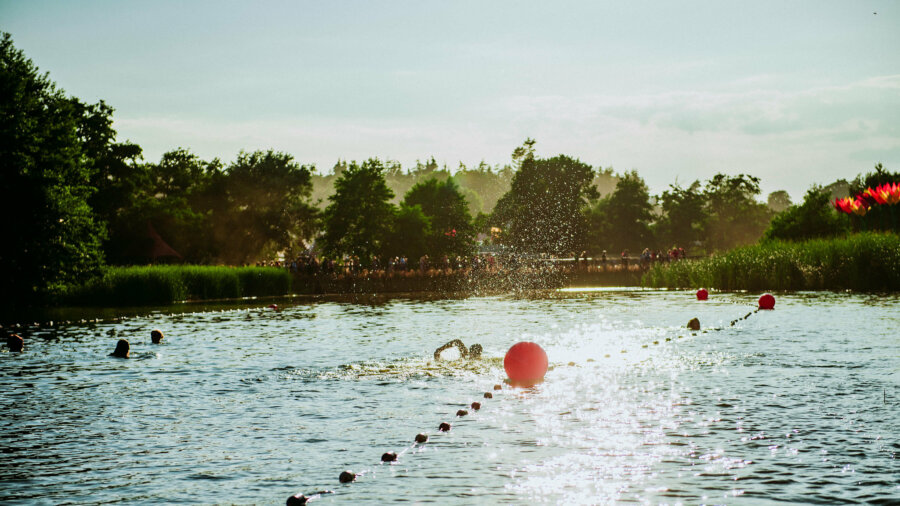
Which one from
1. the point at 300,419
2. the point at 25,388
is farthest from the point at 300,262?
the point at 300,419

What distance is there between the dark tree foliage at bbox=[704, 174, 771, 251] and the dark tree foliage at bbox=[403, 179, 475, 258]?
43723 mm

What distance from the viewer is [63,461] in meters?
11.4

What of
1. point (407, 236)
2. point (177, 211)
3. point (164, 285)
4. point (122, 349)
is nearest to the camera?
point (122, 349)

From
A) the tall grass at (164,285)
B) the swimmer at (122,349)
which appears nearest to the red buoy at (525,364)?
the swimmer at (122,349)

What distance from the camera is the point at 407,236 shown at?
75.4 metres

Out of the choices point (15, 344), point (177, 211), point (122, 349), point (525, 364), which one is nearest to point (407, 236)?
point (177, 211)

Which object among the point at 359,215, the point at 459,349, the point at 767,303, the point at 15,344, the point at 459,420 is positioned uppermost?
the point at 359,215

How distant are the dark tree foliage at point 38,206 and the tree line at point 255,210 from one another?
64mm

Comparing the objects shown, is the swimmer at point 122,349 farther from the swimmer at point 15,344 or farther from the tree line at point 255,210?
the tree line at point 255,210

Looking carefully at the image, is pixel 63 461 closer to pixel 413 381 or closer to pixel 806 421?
pixel 413 381

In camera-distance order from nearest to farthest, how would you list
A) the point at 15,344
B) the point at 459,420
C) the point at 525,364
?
1. the point at 459,420
2. the point at 525,364
3. the point at 15,344

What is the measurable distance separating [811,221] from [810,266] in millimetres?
9483

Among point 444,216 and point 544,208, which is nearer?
point 444,216

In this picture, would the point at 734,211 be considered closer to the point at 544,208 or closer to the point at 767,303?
the point at 544,208
